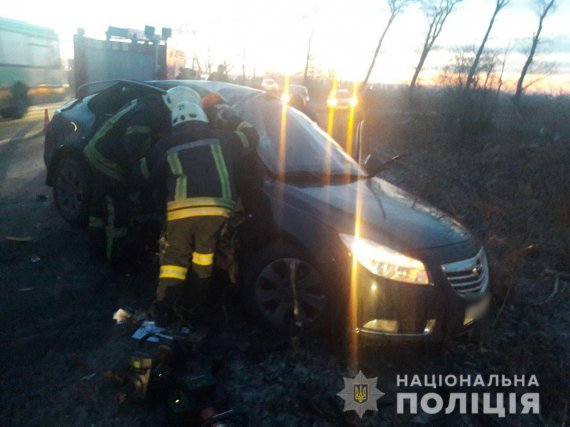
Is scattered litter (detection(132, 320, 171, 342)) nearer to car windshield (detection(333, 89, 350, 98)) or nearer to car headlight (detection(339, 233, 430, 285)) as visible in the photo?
car headlight (detection(339, 233, 430, 285))

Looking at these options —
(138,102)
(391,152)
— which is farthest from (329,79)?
(138,102)

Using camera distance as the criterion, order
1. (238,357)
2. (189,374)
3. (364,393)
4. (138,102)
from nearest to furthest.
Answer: (189,374) < (364,393) < (238,357) < (138,102)

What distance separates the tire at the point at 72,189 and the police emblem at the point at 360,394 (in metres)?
3.22

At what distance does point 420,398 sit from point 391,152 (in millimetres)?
9492

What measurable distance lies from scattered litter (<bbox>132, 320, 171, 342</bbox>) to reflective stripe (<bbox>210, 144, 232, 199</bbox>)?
101cm

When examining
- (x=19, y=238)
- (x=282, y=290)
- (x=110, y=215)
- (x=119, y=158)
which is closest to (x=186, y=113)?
(x=119, y=158)

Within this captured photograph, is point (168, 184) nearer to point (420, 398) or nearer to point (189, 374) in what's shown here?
point (189, 374)

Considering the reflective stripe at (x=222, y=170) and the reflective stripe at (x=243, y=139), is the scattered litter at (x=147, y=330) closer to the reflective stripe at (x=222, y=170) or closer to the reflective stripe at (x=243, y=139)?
the reflective stripe at (x=222, y=170)

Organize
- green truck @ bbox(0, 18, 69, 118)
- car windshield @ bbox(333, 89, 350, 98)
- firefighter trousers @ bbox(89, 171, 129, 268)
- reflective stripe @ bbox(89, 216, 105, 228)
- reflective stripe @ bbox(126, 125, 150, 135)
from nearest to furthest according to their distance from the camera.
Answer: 1. reflective stripe @ bbox(126, 125, 150, 135)
2. firefighter trousers @ bbox(89, 171, 129, 268)
3. reflective stripe @ bbox(89, 216, 105, 228)
4. green truck @ bbox(0, 18, 69, 118)
5. car windshield @ bbox(333, 89, 350, 98)

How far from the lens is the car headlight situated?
108 inches

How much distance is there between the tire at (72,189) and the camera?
464 cm

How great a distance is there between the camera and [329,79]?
49438 millimetres

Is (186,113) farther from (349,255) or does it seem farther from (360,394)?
(360,394)

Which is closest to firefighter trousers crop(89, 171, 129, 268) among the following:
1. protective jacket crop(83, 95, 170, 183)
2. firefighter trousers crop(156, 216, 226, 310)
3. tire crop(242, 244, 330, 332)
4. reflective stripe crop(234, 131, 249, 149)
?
protective jacket crop(83, 95, 170, 183)
